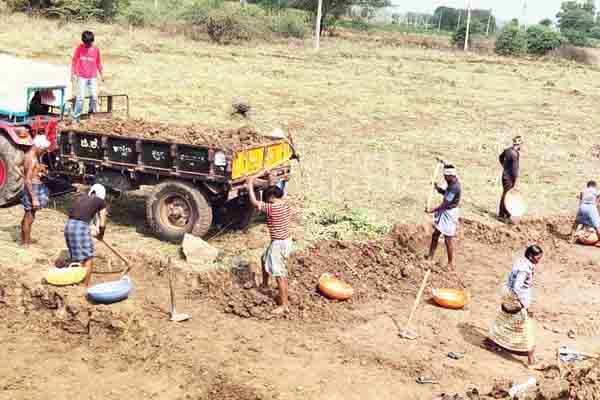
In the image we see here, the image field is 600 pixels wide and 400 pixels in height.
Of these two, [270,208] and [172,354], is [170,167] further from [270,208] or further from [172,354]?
[172,354]

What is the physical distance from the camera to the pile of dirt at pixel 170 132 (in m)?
10.3

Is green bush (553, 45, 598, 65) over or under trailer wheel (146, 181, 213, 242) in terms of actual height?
over

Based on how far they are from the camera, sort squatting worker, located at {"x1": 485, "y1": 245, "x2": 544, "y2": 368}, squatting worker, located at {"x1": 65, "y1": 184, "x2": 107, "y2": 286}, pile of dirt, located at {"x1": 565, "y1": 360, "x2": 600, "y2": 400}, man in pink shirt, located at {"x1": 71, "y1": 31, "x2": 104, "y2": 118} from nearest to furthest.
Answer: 1. pile of dirt, located at {"x1": 565, "y1": 360, "x2": 600, "y2": 400}
2. squatting worker, located at {"x1": 485, "y1": 245, "x2": 544, "y2": 368}
3. squatting worker, located at {"x1": 65, "y1": 184, "x2": 107, "y2": 286}
4. man in pink shirt, located at {"x1": 71, "y1": 31, "x2": 104, "y2": 118}

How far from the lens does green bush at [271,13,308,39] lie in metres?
46.2

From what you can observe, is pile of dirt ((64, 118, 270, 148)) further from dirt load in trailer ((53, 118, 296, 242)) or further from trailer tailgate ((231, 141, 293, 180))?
trailer tailgate ((231, 141, 293, 180))

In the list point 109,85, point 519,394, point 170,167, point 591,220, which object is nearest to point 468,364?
point 519,394

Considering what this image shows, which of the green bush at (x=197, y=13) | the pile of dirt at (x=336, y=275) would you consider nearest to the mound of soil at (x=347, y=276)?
the pile of dirt at (x=336, y=275)

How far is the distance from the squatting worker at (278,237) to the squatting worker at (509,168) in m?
5.90

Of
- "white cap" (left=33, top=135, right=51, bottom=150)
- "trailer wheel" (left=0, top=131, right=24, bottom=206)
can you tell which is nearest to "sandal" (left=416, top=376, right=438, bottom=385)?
"white cap" (left=33, top=135, right=51, bottom=150)

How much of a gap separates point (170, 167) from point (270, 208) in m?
2.28

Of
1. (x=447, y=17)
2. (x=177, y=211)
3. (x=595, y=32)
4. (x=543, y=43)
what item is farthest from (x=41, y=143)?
(x=595, y=32)

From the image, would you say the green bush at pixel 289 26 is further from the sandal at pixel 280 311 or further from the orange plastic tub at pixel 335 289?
the sandal at pixel 280 311

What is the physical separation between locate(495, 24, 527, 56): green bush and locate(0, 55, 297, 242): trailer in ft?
152

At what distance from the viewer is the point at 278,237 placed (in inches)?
341
